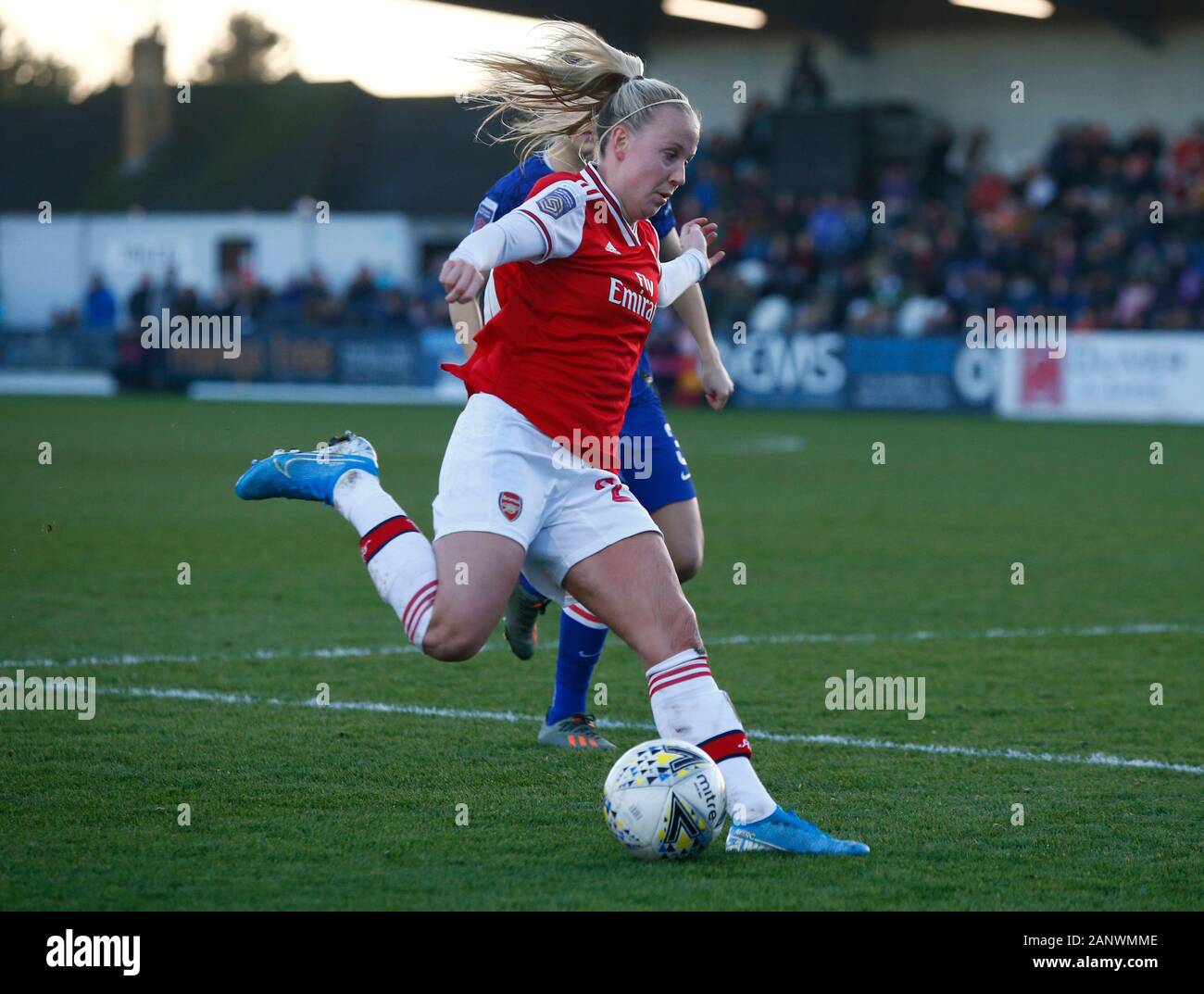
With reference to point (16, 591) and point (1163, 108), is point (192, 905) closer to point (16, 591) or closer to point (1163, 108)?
point (16, 591)

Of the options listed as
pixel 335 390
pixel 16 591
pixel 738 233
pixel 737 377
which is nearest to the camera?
pixel 16 591

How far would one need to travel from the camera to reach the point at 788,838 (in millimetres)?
4656

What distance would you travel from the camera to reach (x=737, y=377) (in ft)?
92.9

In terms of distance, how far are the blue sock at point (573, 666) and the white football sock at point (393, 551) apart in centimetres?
121

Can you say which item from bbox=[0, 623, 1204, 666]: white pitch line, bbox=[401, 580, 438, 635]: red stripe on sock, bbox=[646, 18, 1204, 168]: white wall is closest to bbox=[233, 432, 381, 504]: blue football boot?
bbox=[401, 580, 438, 635]: red stripe on sock

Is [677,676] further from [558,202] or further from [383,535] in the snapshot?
[558,202]

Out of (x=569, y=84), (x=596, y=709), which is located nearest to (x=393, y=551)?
(x=569, y=84)

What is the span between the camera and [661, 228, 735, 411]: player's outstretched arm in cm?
622

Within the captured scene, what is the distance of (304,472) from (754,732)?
2.07m

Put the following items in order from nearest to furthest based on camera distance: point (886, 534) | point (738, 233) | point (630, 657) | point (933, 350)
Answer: point (630, 657), point (886, 534), point (933, 350), point (738, 233)

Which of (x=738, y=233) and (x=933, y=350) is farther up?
(x=738, y=233)

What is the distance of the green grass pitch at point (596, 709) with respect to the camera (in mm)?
4426
